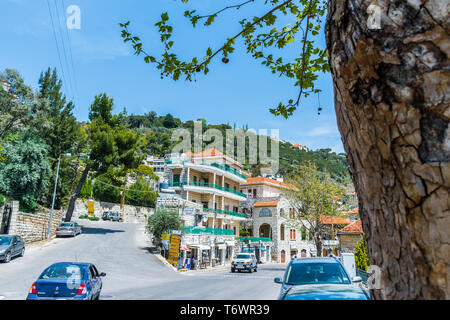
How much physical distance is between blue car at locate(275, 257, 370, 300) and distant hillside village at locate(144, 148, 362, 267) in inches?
771

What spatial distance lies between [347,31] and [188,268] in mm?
27435

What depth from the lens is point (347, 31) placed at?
1.48 m

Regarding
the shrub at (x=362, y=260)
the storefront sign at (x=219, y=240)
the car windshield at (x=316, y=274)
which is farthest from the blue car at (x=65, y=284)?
the storefront sign at (x=219, y=240)

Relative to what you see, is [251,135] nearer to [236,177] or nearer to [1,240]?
[236,177]

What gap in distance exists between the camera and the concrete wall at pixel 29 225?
2362 centimetres

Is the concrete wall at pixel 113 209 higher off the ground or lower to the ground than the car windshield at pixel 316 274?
higher

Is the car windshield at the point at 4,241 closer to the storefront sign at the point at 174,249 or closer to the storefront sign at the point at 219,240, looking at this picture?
the storefront sign at the point at 174,249

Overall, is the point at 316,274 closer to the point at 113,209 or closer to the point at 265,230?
the point at 265,230

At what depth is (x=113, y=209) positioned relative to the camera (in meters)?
54.5

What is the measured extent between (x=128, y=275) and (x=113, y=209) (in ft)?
127

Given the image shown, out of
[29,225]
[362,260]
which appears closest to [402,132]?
[362,260]

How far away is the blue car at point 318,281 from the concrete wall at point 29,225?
75.6 feet

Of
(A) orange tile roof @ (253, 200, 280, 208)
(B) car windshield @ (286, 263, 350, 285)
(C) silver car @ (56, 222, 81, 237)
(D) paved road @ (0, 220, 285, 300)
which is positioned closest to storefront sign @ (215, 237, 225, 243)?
(D) paved road @ (0, 220, 285, 300)

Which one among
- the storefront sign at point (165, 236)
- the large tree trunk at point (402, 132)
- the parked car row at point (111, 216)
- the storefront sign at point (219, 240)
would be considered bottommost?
the storefront sign at point (219, 240)
